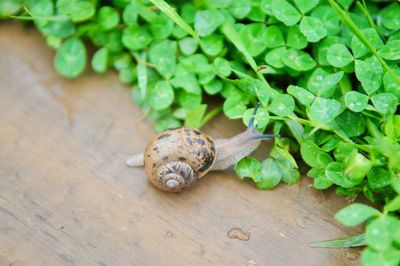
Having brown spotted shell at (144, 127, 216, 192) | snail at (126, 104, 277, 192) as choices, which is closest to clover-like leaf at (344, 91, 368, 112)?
snail at (126, 104, 277, 192)

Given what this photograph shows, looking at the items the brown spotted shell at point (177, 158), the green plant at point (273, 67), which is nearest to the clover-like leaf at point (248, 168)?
the green plant at point (273, 67)

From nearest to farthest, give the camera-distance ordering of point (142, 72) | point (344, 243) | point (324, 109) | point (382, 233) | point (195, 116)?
point (382, 233), point (344, 243), point (324, 109), point (195, 116), point (142, 72)

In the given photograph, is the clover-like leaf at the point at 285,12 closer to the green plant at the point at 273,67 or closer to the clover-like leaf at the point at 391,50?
the green plant at the point at 273,67

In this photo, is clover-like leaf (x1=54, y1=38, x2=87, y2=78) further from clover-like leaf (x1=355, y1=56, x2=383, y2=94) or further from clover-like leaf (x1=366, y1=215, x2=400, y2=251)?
clover-like leaf (x1=366, y1=215, x2=400, y2=251)

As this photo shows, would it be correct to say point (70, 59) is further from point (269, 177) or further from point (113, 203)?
point (269, 177)

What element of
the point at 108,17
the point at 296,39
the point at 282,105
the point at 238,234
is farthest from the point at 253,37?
the point at 238,234

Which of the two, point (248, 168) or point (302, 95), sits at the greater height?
point (302, 95)

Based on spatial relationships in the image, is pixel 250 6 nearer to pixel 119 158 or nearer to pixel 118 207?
pixel 119 158
